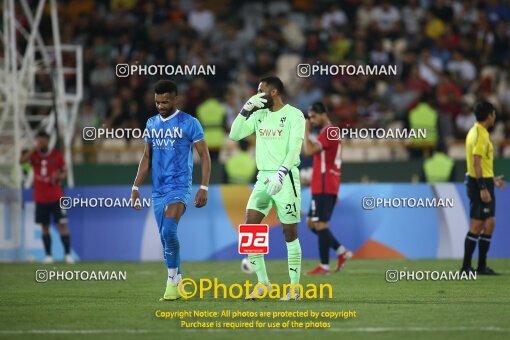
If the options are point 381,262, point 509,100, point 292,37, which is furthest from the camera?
point 292,37

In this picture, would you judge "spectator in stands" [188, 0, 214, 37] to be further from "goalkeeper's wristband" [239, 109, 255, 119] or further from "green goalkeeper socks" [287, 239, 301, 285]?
"green goalkeeper socks" [287, 239, 301, 285]

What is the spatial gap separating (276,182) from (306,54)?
15.7 metres

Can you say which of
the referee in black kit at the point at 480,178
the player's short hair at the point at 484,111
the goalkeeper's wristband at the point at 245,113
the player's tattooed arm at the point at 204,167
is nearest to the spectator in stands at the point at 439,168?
the referee in black kit at the point at 480,178

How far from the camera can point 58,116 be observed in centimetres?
2467

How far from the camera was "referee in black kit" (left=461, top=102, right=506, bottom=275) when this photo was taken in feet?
55.0

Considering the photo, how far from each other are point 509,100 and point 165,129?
16030 millimetres

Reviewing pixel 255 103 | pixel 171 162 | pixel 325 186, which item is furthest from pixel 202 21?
pixel 255 103

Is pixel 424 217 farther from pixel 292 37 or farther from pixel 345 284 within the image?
pixel 292 37

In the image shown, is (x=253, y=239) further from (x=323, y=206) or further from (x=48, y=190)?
(x=48, y=190)

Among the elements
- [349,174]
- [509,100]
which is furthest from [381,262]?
[509,100]

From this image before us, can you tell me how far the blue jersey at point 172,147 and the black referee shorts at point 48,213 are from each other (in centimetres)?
809

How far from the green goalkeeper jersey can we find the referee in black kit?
4.09m

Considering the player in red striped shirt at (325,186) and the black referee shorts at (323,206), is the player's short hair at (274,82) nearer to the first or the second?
the player in red striped shirt at (325,186)

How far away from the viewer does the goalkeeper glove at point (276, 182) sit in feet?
43.5
